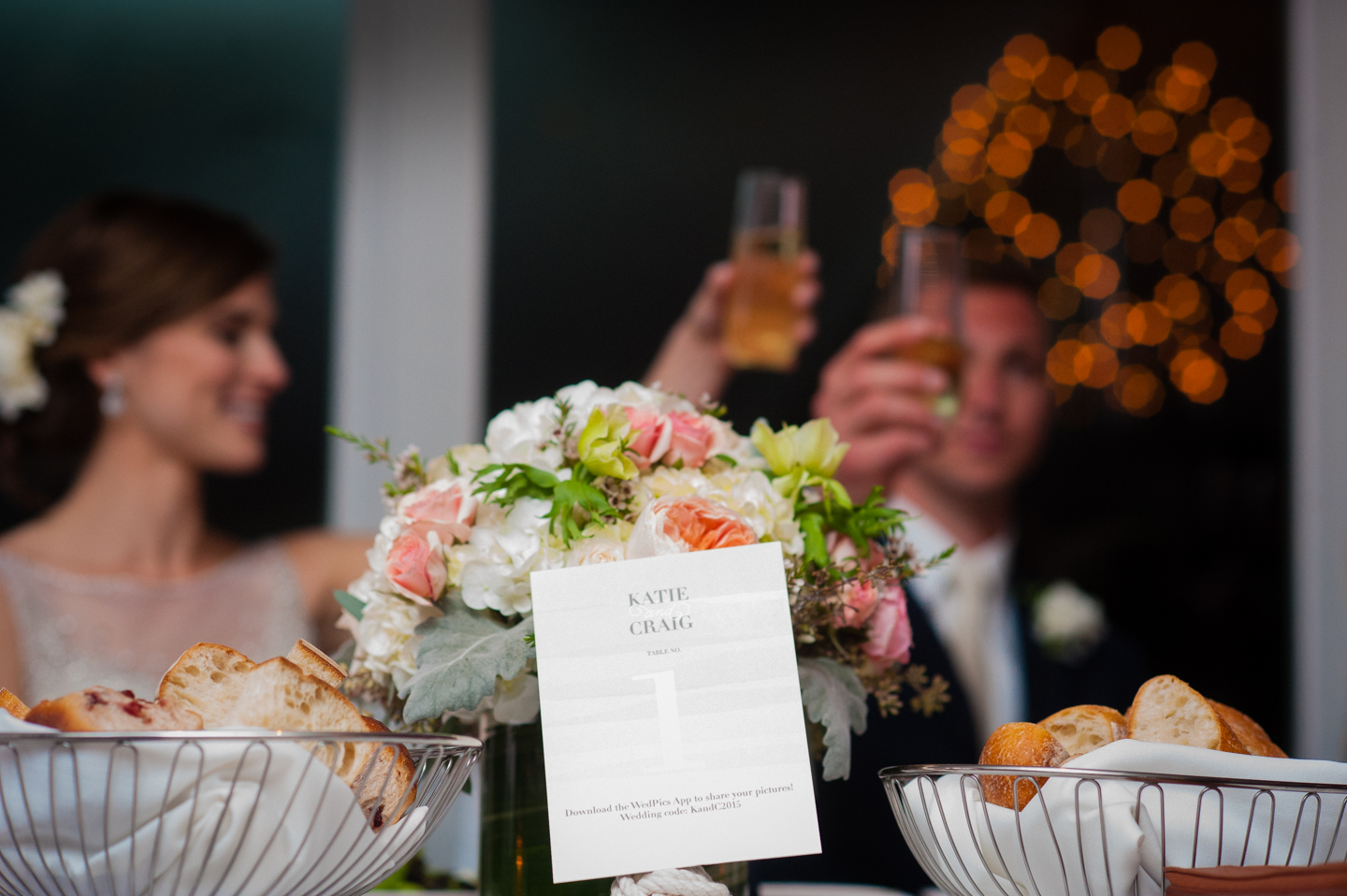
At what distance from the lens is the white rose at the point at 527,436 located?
0.65m

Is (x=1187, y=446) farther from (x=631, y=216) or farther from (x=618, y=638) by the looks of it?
(x=618, y=638)

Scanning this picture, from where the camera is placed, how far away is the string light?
7.72ft

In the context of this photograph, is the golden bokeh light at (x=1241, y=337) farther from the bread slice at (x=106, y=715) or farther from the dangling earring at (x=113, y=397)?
the bread slice at (x=106, y=715)

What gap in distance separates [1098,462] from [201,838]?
7.20 feet

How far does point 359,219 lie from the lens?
2.18 metres

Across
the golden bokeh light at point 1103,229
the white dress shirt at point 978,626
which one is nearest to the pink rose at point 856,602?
the white dress shirt at point 978,626

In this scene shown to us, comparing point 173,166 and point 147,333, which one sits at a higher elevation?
point 173,166

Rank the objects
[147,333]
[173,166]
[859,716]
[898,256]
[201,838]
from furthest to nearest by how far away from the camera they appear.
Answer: [173,166] < [147,333] < [898,256] < [859,716] < [201,838]

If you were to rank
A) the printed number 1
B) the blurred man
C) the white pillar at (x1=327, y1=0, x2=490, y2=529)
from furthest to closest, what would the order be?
the white pillar at (x1=327, y1=0, x2=490, y2=529)
the blurred man
the printed number 1

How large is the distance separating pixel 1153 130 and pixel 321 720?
8.00 feet

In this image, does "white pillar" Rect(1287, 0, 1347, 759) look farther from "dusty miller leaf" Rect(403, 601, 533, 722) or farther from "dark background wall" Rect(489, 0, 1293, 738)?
"dusty miller leaf" Rect(403, 601, 533, 722)

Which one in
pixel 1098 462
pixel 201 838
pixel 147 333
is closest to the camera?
pixel 201 838

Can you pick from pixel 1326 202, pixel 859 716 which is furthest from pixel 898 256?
pixel 1326 202

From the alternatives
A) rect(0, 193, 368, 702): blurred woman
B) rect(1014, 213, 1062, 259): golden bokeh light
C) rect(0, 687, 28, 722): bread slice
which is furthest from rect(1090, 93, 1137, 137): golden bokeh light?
rect(0, 687, 28, 722): bread slice
